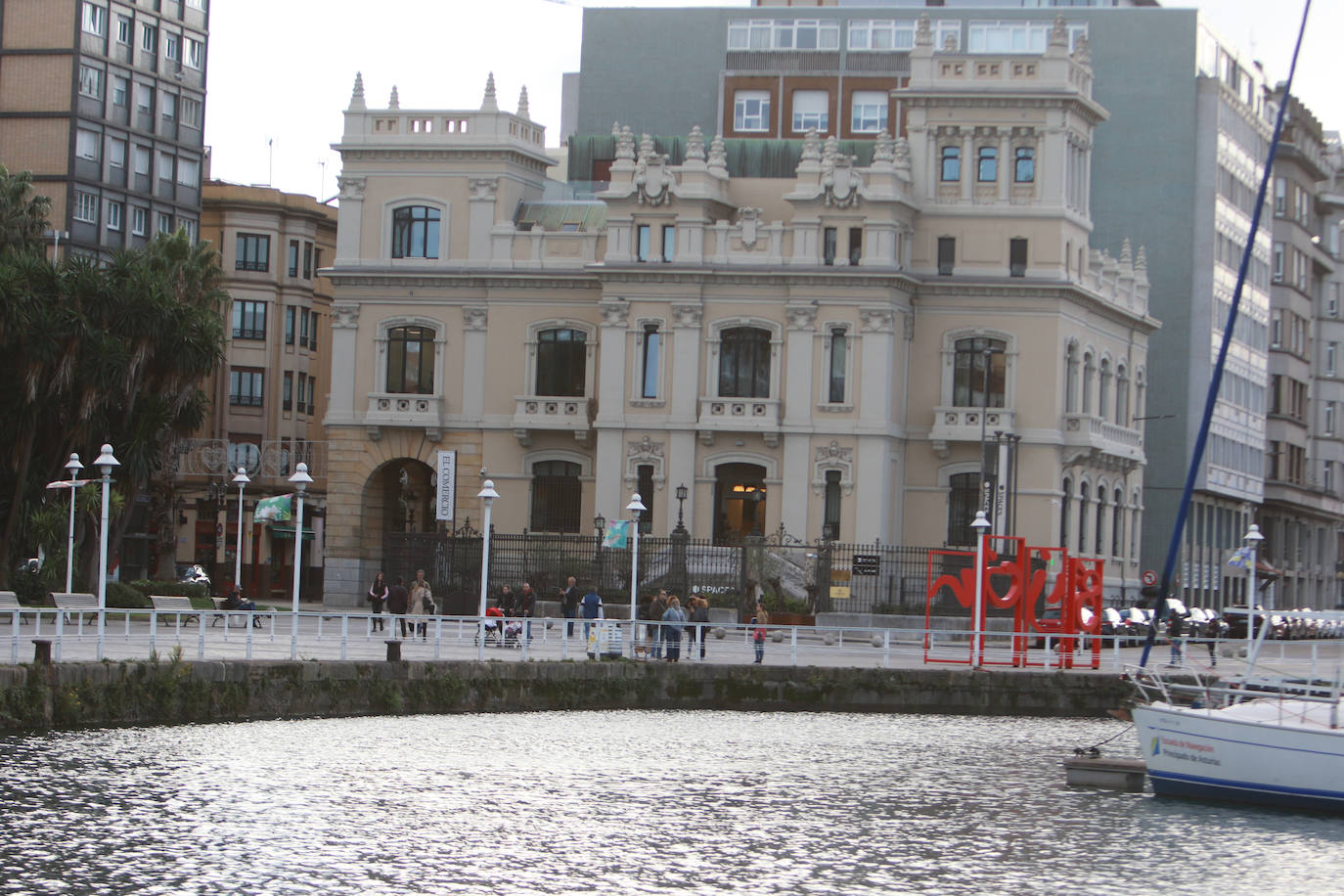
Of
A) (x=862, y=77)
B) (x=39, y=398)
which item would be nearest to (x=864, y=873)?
(x=39, y=398)

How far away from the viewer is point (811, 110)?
300 feet

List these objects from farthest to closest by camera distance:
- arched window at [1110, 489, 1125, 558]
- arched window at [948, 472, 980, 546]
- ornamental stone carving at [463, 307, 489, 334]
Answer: arched window at [1110, 489, 1125, 558] < ornamental stone carving at [463, 307, 489, 334] < arched window at [948, 472, 980, 546]

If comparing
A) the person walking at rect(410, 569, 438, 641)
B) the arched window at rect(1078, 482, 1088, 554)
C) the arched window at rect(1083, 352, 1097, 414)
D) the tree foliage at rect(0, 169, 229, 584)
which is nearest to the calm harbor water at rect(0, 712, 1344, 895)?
the person walking at rect(410, 569, 438, 641)

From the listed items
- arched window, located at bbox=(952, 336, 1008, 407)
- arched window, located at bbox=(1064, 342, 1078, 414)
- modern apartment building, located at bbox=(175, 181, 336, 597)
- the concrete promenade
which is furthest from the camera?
modern apartment building, located at bbox=(175, 181, 336, 597)

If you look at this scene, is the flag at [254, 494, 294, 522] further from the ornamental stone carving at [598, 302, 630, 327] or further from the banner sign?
the ornamental stone carving at [598, 302, 630, 327]

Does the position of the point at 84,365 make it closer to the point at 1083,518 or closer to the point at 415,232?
the point at 415,232

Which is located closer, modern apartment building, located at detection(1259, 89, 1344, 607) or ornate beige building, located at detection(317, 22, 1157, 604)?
ornate beige building, located at detection(317, 22, 1157, 604)

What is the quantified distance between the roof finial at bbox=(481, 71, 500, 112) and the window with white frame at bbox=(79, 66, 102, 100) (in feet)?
59.9

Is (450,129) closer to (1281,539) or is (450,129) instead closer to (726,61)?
(726,61)

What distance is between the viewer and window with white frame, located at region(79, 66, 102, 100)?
86.8 metres

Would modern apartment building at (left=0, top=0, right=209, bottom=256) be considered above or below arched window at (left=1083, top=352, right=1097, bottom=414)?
above

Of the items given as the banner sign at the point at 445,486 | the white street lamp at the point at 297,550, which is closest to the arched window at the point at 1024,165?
the banner sign at the point at 445,486

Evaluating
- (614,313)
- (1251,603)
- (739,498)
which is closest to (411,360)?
(614,313)

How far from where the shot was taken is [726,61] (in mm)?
93562
